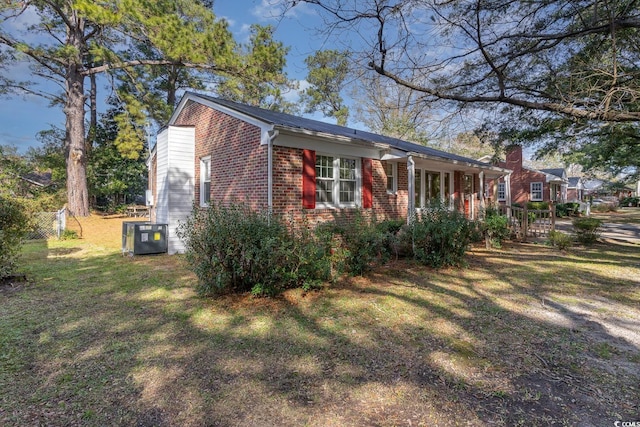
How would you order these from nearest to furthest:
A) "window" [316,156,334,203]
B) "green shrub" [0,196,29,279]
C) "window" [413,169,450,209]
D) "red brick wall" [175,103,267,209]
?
1. "green shrub" [0,196,29,279]
2. "red brick wall" [175,103,267,209]
3. "window" [316,156,334,203]
4. "window" [413,169,450,209]

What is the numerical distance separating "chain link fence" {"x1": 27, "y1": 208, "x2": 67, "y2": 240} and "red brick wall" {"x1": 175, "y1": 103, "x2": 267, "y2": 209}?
679 cm

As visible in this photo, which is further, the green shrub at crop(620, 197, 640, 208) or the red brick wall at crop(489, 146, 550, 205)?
the green shrub at crop(620, 197, 640, 208)

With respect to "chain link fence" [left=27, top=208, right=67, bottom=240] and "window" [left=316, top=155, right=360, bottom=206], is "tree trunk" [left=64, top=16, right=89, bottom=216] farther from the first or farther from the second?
"window" [left=316, top=155, right=360, bottom=206]

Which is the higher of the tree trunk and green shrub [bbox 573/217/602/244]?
the tree trunk

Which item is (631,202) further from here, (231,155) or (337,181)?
(231,155)

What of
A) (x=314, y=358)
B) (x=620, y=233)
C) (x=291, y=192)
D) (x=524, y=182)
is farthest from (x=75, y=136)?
(x=524, y=182)

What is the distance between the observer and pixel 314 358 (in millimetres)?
3406

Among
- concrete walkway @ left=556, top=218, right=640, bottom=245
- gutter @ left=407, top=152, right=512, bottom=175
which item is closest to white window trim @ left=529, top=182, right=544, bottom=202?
concrete walkway @ left=556, top=218, right=640, bottom=245

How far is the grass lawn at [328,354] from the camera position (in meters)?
2.56

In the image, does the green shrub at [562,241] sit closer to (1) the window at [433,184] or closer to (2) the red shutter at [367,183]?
(1) the window at [433,184]

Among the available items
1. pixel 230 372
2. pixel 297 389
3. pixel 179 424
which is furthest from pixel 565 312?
pixel 179 424

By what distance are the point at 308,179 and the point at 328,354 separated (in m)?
5.27

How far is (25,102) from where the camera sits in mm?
19141

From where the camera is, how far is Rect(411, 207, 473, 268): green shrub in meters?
7.32
